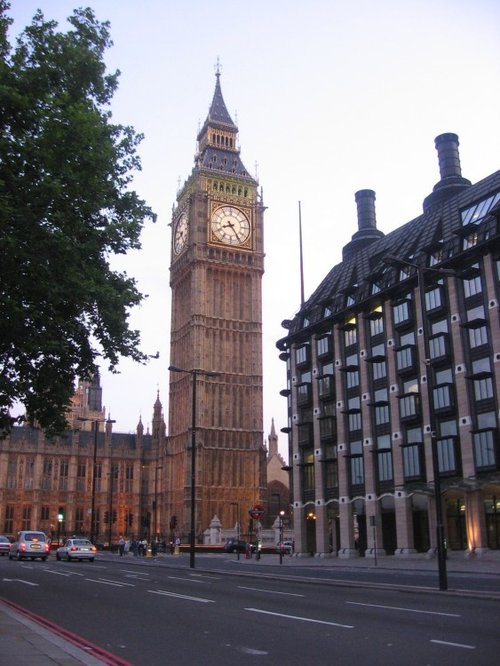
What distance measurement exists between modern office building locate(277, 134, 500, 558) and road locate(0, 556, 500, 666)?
20658 millimetres

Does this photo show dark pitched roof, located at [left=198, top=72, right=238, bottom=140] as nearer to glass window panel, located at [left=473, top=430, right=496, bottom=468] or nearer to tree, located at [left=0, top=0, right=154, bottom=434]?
glass window panel, located at [left=473, top=430, right=496, bottom=468]

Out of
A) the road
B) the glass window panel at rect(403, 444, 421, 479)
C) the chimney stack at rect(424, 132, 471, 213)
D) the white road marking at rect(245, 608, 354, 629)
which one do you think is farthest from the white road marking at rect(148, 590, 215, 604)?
the chimney stack at rect(424, 132, 471, 213)

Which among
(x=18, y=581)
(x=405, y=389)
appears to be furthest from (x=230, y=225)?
(x=18, y=581)

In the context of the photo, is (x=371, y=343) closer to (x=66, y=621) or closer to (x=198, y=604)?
(x=198, y=604)

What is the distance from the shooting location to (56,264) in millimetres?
19625

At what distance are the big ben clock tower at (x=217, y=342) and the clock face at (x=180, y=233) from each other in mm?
224

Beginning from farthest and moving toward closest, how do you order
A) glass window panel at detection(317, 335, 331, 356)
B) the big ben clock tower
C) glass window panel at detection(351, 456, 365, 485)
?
1. the big ben clock tower
2. glass window panel at detection(317, 335, 331, 356)
3. glass window panel at detection(351, 456, 365, 485)

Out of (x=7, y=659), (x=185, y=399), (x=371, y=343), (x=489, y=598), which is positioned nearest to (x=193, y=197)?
(x=185, y=399)

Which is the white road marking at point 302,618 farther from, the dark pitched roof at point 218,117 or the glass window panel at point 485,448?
the dark pitched roof at point 218,117

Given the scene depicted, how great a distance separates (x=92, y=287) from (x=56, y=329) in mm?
2221

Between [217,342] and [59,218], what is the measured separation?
85.9 m

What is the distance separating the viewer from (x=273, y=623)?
519 inches

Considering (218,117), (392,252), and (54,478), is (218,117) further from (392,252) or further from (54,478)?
(392,252)

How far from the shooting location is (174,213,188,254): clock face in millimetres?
112537
